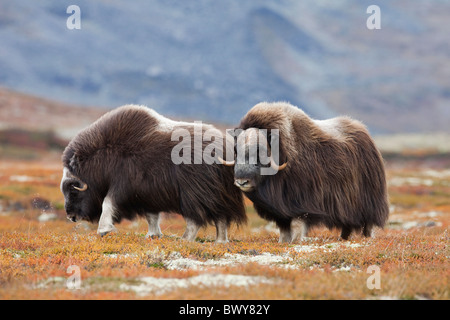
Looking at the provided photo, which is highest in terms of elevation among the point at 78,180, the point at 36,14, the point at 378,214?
the point at 36,14

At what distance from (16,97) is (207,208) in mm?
62451

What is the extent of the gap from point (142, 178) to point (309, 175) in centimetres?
203

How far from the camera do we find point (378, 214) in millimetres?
7078

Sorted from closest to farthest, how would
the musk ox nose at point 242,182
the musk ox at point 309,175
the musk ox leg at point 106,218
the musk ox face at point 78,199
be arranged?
the musk ox nose at point 242,182, the musk ox at point 309,175, the musk ox leg at point 106,218, the musk ox face at point 78,199

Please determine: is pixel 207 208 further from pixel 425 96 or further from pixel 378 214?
pixel 425 96

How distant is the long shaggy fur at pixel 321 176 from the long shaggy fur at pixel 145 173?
0.44 meters

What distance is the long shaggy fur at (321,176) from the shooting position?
21.0 ft

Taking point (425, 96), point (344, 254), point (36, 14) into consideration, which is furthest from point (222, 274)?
point (36, 14)

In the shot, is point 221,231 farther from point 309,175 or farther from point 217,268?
point 217,268

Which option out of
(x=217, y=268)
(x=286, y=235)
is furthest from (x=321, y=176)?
(x=217, y=268)

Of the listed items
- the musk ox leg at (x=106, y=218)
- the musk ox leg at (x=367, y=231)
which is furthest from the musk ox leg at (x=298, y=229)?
the musk ox leg at (x=106, y=218)

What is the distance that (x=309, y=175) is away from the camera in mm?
6496

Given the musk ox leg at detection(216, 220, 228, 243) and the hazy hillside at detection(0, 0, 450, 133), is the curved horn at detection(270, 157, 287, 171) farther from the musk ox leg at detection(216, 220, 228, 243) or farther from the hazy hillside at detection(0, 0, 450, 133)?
the hazy hillside at detection(0, 0, 450, 133)

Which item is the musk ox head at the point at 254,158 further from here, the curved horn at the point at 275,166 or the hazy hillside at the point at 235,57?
the hazy hillside at the point at 235,57
